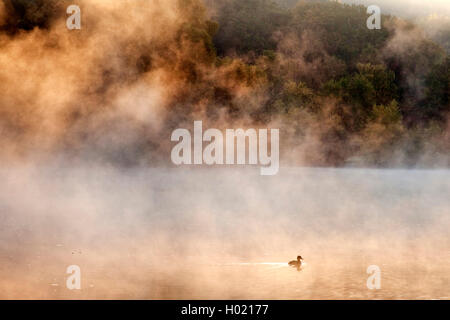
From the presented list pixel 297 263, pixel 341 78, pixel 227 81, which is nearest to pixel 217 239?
pixel 297 263

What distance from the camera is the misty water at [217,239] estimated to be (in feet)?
26.6

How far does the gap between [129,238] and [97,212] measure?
11.2ft

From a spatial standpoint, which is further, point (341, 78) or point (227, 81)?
point (341, 78)

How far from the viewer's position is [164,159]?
27750mm

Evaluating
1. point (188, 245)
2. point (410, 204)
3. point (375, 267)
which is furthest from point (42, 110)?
point (375, 267)

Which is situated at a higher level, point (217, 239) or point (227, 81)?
point (227, 81)

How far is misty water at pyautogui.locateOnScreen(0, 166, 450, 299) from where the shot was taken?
811cm

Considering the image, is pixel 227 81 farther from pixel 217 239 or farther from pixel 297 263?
pixel 297 263

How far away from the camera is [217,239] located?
11.7m

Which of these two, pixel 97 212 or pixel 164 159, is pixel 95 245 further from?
pixel 164 159

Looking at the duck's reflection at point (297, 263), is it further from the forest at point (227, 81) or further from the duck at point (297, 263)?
the forest at point (227, 81)

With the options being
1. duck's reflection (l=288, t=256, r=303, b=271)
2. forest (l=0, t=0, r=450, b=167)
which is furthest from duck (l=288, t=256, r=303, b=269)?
forest (l=0, t=0, r=450, b=167)
